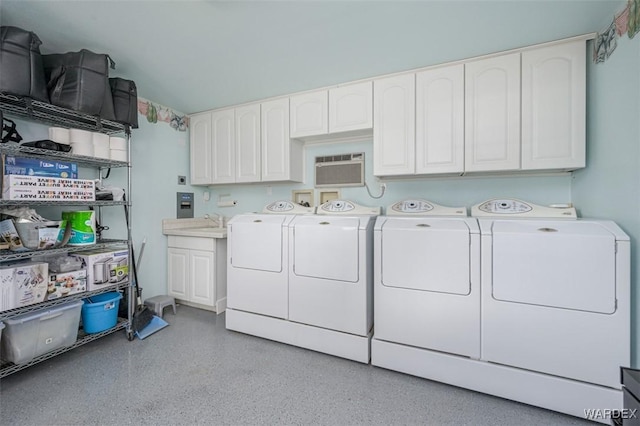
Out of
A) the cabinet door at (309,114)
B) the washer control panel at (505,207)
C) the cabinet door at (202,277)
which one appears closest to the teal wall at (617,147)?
the washer control panel at (505,207)

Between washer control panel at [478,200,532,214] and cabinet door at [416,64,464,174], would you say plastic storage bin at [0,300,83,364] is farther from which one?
washer control panel at [478,200,532,214]

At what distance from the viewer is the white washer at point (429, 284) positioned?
1.77 meters

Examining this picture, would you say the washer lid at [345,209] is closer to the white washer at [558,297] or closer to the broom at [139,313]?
the white washer at [558,297]

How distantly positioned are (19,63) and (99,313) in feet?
6.15

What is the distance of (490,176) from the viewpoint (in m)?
2.36

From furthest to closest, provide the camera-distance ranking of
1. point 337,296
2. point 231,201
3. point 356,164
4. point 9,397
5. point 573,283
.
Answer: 1. point 231,201
2. point 356,164
3. point 337,296
4. point 9,397
5. point 573,283

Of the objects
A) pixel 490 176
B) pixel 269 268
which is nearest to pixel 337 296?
pixel 269 268

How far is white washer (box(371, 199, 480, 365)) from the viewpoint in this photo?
5.80ft

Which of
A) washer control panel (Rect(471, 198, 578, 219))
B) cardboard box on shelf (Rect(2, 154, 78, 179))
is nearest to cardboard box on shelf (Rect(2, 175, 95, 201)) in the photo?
cardboard box on shelf (Rect(2, 154, 78, 179))

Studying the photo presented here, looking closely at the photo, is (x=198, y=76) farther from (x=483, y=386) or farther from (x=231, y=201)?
(x=483, y=386)

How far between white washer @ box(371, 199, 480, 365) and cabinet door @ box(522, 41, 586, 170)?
2.53ft

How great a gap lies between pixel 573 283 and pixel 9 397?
11.5 ft

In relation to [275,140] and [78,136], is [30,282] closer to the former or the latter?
[78,136]

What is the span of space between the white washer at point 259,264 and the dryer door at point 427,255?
900 millimetres
